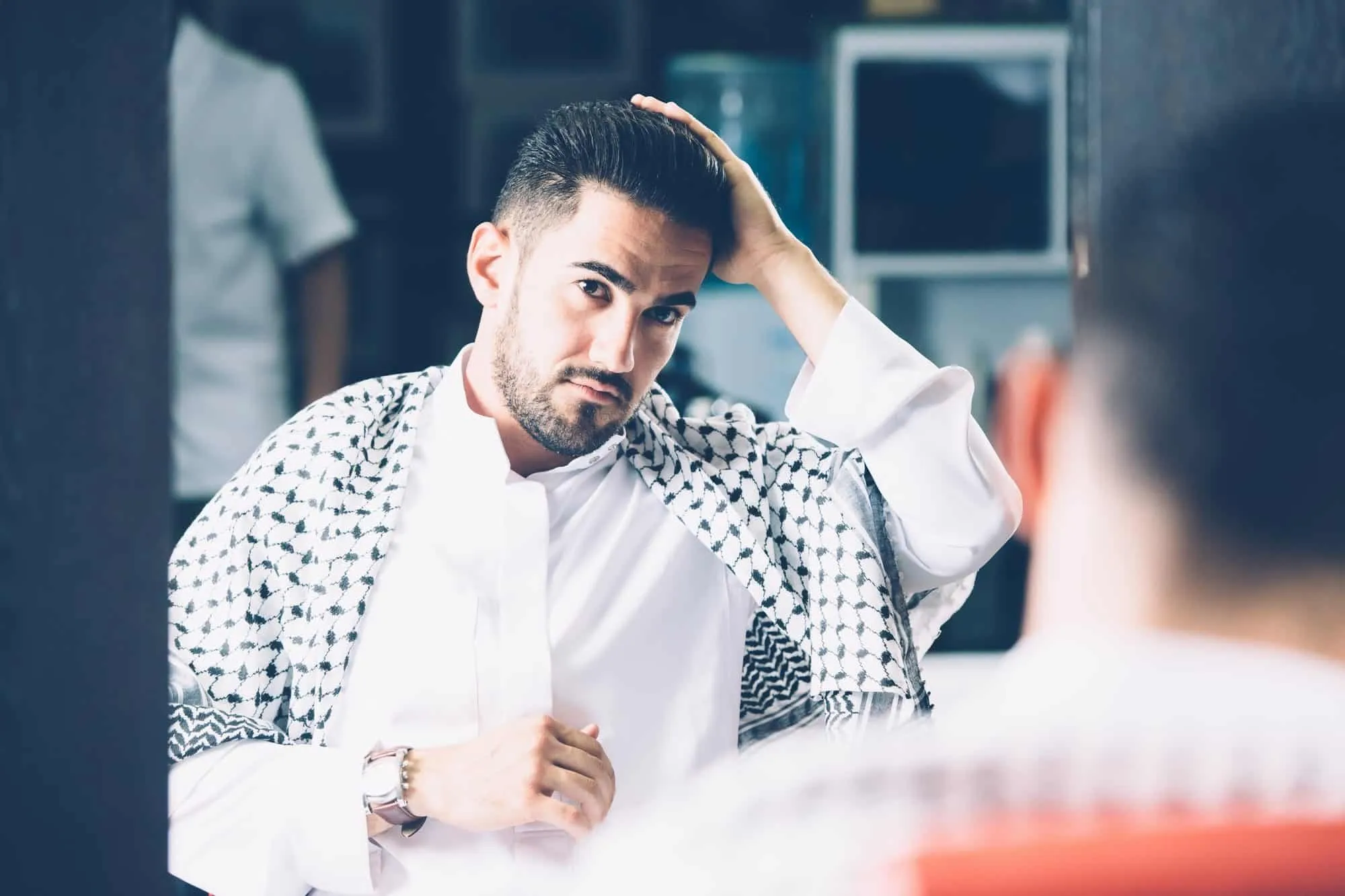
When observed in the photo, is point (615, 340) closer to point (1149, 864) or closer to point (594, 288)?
point (594, 288)

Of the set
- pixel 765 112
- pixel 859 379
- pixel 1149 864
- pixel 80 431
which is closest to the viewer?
pixel 1149 864

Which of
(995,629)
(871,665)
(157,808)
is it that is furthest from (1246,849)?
(995,629)

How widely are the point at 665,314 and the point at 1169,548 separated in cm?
55

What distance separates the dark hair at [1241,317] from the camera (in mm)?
494

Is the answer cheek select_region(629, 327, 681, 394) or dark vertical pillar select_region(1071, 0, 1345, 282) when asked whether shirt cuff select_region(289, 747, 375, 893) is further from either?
dark vertical pillar select_region(1071, 0, 1345, 282)

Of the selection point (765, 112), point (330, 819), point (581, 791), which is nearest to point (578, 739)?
point (581, 791)

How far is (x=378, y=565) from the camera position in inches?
36.4

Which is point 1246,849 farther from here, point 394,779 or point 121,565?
point 394,779

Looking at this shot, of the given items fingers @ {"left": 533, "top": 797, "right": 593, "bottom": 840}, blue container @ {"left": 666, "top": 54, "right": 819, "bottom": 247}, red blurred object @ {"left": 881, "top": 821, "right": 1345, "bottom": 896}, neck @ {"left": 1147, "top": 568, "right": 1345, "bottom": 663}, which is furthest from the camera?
blue container @ {"left": 666, "top": 54, "right": 819, "bottom": 247}

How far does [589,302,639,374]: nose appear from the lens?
952 millimetres

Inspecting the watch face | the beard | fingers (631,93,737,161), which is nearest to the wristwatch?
the watch face

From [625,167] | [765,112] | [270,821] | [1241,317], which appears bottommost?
[270,821]

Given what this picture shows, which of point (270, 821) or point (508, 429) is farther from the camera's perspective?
point (508, 429)

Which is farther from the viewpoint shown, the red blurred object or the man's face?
the man's face
